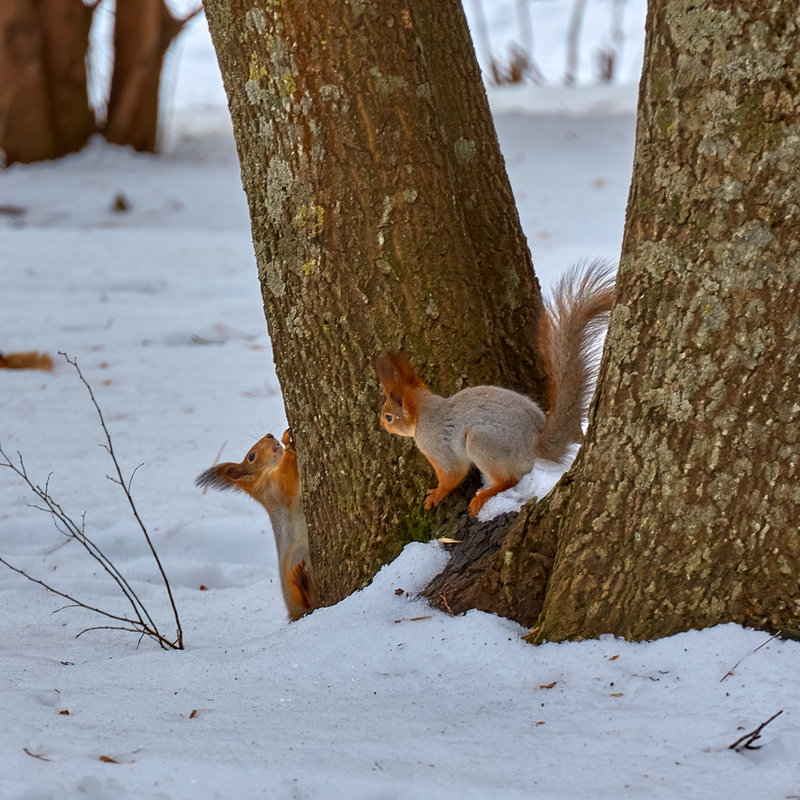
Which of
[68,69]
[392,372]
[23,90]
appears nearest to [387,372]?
[392,372]

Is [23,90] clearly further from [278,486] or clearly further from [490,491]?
[490,491]

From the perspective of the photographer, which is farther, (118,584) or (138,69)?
(138,69)

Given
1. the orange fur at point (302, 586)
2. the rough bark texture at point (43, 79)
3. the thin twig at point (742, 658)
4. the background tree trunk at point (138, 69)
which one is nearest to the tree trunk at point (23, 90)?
the rough bark texture at point (43, 79)

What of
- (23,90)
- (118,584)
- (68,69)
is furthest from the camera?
(68,69)

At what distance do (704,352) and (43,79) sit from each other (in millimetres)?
8886

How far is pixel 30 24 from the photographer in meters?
9.12

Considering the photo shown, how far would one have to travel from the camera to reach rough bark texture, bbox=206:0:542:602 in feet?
7.67

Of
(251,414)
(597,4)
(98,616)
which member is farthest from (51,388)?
(597,4)

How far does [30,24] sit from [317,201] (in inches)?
311

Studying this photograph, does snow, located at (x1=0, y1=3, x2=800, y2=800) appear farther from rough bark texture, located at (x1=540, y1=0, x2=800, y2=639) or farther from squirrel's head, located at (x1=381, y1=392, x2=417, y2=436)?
squirrel's head, located at (x1=381, y1=392, x2=417, y2=436)

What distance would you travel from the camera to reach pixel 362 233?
2383 millimetres

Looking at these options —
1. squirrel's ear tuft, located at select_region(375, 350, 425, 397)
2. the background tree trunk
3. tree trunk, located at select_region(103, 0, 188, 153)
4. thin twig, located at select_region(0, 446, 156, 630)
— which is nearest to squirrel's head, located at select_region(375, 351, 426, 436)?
squirrel's ear tuft, located at select_region(375, 350, 425, 397)

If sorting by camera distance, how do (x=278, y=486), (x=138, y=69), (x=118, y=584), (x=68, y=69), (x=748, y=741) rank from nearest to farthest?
1. (x=748, y=741)
2. (x=118, y=584)
3. (x=278, y=486)
4. (x=68, y=69)
5. (x=138, y=69)

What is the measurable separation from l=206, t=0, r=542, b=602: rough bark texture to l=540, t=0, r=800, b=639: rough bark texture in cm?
60
